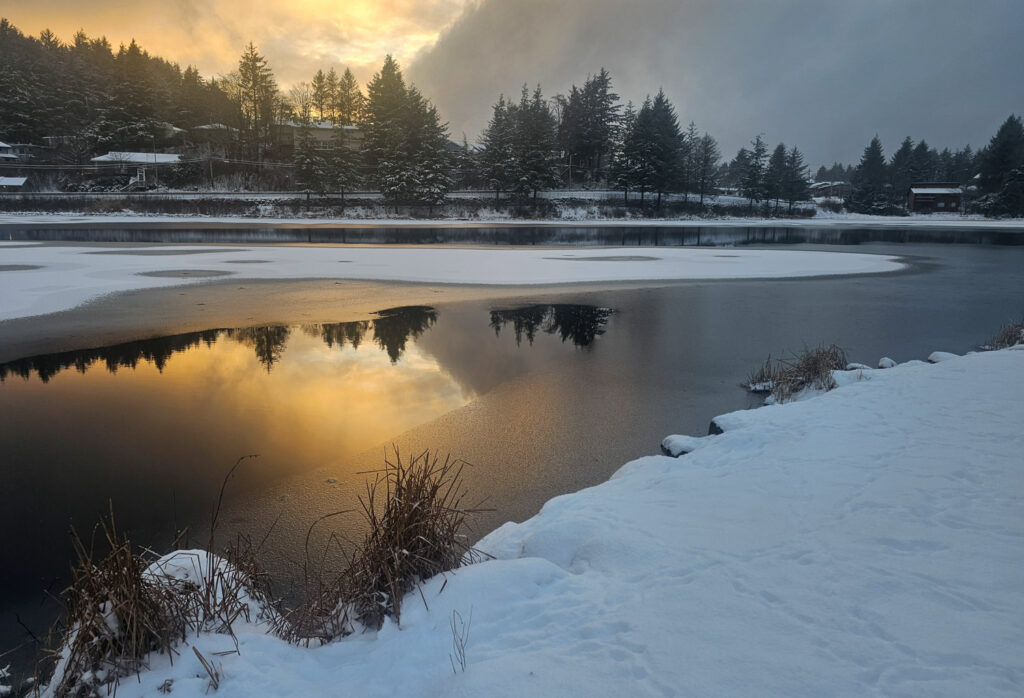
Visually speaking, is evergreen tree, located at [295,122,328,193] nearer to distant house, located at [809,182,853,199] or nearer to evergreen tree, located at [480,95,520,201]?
evergreen tree, located at [480,95,520,201]

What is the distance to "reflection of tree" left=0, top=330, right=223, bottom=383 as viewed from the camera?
895 centimetres

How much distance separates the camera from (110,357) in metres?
9.72

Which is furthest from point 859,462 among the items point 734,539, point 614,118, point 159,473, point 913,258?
point 614,118

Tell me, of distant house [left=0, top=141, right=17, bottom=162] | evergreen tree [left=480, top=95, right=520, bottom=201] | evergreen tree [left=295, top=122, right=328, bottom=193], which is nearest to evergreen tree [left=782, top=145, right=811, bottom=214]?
evergreen tree [left=480, top=95, right=520, bottom=201]

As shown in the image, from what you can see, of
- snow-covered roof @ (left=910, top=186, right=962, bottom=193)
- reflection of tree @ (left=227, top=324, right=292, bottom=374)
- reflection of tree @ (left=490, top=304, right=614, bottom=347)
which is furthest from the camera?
snow-covered roof @ (left=910, top=186, right=962, bottom=193)

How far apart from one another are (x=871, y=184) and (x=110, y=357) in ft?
286

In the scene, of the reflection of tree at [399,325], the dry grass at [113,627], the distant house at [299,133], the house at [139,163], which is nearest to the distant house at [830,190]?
the distant house at [299,133]

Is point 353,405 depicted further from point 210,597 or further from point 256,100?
point 256,100

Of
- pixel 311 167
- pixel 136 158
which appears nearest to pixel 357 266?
pixel 311 167

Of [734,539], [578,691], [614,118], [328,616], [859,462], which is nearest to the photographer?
[578,691]

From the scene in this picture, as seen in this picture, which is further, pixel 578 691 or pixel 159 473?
pixel 159 473

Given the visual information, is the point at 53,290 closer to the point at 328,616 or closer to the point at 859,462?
the point at 328,616

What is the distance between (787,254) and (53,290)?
27594 mm

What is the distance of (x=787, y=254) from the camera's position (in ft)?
91.2
